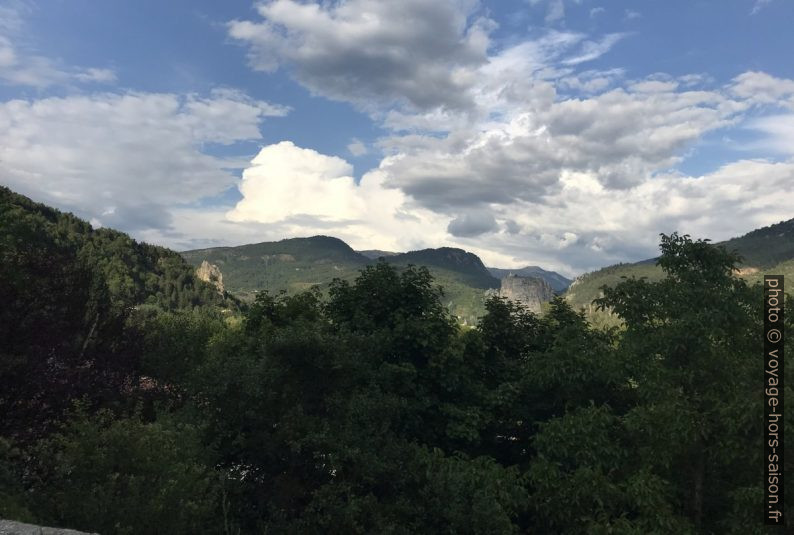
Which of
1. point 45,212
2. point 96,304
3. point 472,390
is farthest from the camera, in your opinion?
point 45,212

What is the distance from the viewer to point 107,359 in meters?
16.4

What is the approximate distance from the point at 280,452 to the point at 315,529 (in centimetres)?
167

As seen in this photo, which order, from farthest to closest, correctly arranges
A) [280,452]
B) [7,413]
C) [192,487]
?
[7,413]
[280,452]
[192,487]

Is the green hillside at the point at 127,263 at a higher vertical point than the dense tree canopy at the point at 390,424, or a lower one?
higher

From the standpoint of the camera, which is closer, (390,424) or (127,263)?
(390,424)

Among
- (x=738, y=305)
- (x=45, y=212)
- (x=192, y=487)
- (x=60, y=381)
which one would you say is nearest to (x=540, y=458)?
(x=738, y=305)

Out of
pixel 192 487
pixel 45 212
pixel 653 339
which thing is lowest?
pixel 192 487

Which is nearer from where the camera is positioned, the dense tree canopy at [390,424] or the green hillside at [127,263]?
the dense tree canopy at [390,424]

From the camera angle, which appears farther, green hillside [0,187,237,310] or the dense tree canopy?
green hillside [0,187,237,310]

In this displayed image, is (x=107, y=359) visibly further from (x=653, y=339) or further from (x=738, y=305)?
(x=738, y=305)

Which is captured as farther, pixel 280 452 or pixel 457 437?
pixel 457 437

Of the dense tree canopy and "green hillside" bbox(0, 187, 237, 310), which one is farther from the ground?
"green hillside" bbox(0, 187, 237, 310)

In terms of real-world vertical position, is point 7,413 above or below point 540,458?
above

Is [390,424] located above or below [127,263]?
below
